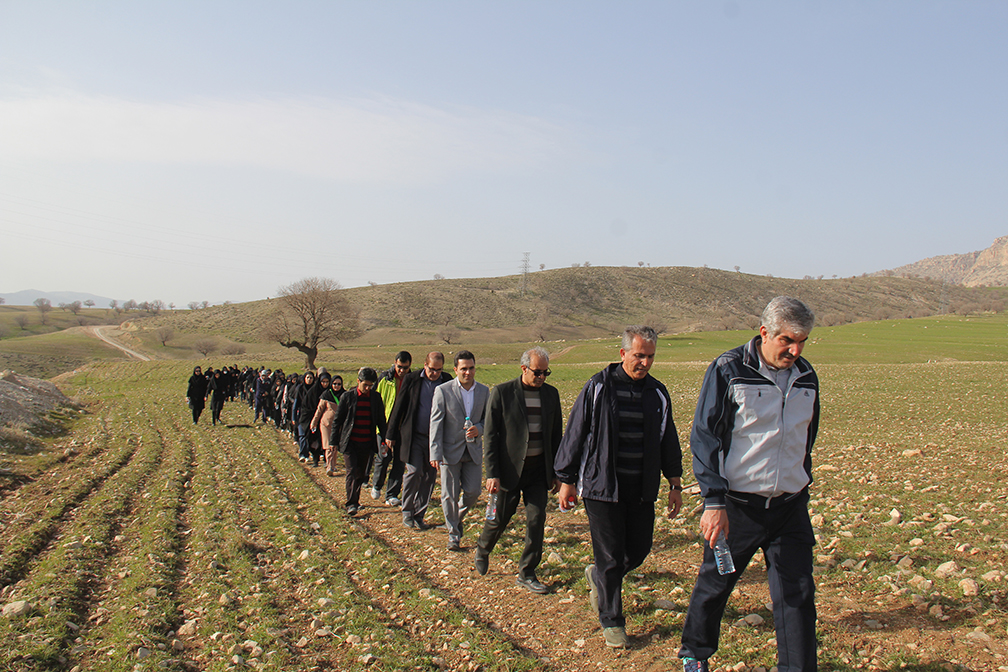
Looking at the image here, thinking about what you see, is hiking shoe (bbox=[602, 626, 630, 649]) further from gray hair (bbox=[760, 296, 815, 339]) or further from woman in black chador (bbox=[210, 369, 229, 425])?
woman in black chador (bbox=[210, 369, 229, 425])

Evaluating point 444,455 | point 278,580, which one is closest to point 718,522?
point 444,455

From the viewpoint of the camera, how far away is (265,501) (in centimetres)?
1005

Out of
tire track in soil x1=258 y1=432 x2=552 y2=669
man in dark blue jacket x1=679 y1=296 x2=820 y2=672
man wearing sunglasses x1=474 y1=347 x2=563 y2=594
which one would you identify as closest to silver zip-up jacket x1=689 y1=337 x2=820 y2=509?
man in dark blue jacket x1=679 y1=296 x2=820 y2=672

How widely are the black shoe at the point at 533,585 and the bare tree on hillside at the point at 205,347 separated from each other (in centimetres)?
8967

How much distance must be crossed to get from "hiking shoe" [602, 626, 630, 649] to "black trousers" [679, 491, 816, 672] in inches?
31.3

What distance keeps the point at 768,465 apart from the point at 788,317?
0.91 metres

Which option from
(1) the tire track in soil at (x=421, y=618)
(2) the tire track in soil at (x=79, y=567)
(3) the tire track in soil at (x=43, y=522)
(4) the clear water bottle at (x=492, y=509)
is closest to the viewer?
(1) the tire track in soil at (x=421, y=618)

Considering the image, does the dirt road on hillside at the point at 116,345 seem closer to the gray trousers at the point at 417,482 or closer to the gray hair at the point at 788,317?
the gray trousers at the point at 417,482

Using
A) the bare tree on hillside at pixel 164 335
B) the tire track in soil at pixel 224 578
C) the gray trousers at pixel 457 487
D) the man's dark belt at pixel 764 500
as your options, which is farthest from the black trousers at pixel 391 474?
the bare tree on hillside at pixel 164 335

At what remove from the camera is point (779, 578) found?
3738 millimetres

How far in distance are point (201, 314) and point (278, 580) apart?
12800 centimetres

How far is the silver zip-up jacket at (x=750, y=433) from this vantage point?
12.1ft

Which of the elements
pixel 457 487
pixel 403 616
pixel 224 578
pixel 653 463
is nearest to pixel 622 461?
pixel 653 463

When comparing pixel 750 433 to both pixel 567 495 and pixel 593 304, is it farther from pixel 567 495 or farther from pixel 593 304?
pixel 593 304
